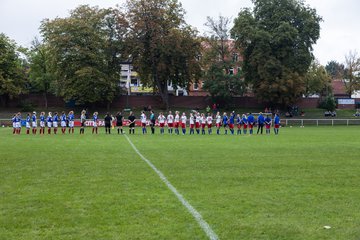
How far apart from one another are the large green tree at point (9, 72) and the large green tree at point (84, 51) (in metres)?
5.84

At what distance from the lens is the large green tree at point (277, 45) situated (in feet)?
194

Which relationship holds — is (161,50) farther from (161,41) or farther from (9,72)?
(9,72)

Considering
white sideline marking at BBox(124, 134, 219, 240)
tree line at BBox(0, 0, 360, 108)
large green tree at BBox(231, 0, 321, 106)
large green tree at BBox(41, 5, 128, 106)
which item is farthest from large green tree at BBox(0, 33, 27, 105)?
white sideline marking at BBox(124, 134, 219, 240)

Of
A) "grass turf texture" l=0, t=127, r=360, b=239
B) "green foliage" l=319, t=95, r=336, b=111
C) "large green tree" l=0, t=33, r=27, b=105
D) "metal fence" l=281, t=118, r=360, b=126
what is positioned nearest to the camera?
"grass turf texture" l=0, t=127, r=360, b=239

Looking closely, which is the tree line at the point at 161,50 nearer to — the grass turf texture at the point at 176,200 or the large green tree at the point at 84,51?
the large green tree at the point at 84,51

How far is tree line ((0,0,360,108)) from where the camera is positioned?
59.5 m

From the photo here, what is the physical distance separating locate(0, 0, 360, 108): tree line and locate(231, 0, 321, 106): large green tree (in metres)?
0.13

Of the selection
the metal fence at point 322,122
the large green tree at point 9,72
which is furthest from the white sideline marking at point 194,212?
the large green tree at point 9,72

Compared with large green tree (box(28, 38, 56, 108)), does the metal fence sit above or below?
below

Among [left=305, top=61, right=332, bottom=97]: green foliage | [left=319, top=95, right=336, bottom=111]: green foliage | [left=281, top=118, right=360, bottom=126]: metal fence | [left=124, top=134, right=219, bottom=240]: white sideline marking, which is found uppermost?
[left=305, top=61, right=332, bottom=97]: green foliage

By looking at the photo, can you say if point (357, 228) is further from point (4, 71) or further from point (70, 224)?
point (4, 71)

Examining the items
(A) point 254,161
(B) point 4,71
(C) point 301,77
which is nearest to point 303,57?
(C) point 301,77

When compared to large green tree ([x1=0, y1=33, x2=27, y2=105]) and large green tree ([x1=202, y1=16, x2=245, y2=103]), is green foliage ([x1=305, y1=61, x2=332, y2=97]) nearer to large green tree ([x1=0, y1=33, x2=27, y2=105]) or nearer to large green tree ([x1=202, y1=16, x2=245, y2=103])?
large green tree ([x1=202, y1=16, x2=245, y2=103])

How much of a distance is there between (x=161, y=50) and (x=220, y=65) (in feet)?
36.3
